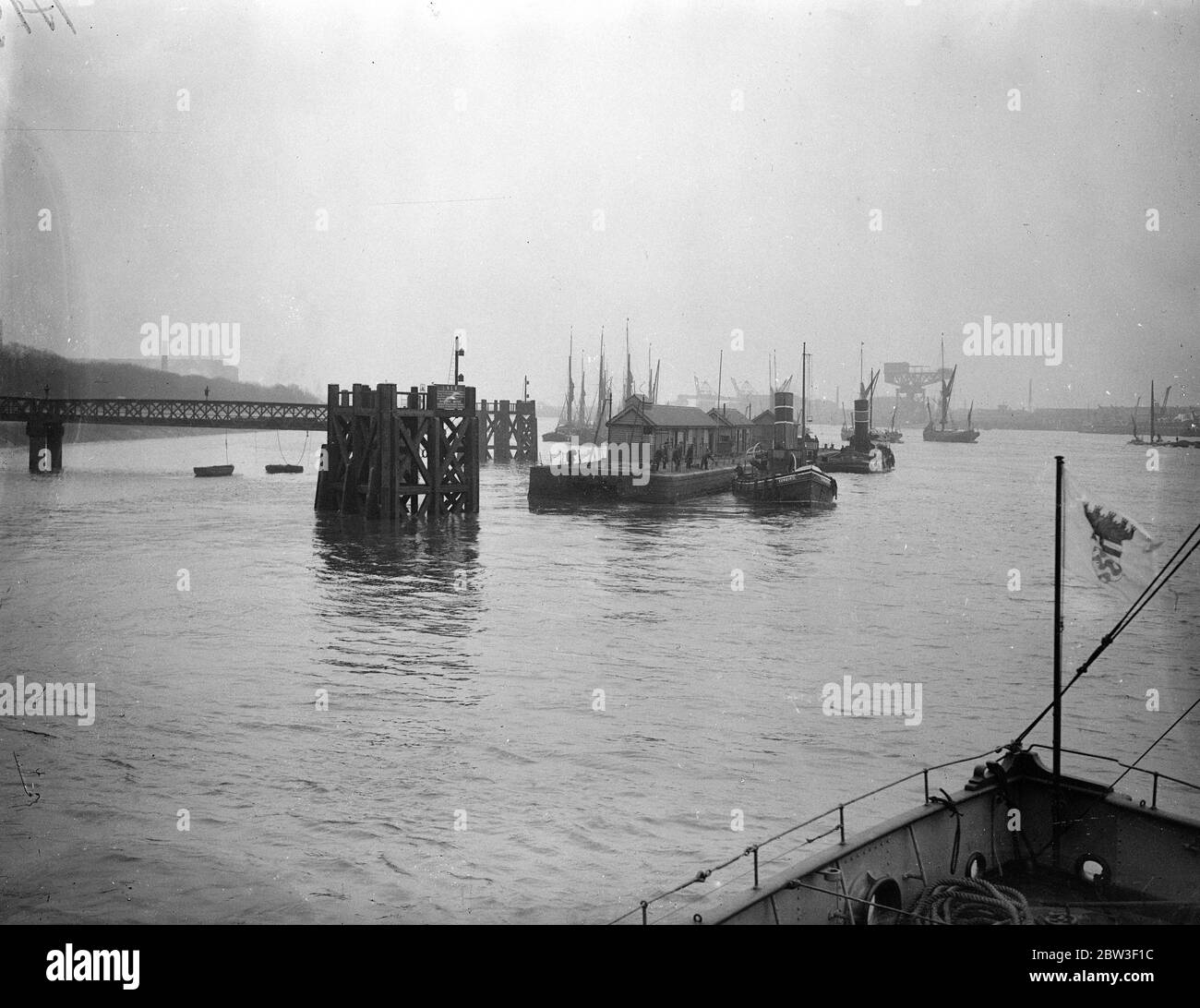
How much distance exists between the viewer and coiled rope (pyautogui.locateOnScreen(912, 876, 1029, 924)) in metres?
7.74

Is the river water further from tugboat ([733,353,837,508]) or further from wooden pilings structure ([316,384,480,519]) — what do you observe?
tugboat ([733,353,837,508])

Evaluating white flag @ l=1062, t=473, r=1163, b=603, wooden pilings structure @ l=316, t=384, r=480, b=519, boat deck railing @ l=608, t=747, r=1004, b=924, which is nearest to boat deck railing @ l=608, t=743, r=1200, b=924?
boat deck railing @ l=608, t=747, r=1004, b=924

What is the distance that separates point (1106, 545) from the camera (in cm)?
887

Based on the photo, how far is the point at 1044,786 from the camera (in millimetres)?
9227

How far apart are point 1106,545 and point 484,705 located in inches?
370

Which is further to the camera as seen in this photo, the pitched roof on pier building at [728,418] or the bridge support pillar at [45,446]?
the bridge support pillar at [45,446]

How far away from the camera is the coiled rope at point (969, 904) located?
25.4 feet

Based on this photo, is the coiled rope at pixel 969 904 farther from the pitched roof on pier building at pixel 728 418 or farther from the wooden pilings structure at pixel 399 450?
the pitched roof on pier building at pixel 728 418

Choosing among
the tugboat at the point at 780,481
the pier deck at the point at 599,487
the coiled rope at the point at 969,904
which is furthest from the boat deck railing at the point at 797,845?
the tugboat at the point at 780,481

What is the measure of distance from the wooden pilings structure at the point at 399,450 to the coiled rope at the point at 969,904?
106ft

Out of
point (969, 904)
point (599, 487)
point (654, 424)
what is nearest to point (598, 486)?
point (599, 487)

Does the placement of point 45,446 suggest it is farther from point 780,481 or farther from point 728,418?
point 780,481

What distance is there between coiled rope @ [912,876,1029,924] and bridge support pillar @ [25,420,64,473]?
66922 mm

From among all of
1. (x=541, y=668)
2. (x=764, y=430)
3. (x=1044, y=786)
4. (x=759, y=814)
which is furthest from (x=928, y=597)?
(x=764, y=430)
